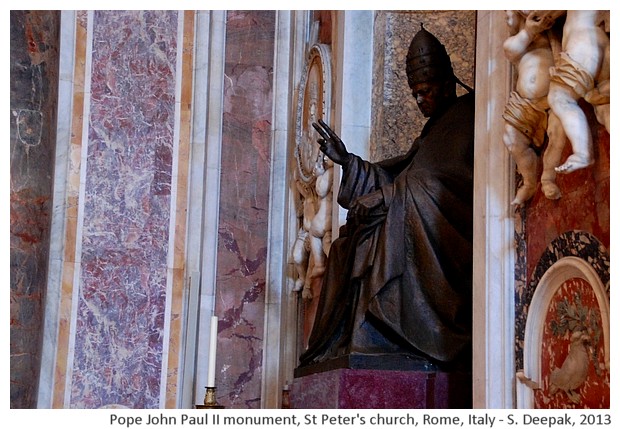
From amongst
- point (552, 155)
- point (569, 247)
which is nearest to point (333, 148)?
point (552, 155)

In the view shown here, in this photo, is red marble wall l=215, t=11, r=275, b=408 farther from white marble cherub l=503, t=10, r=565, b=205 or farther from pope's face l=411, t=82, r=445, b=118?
white marble cherub l=503, t=10, r=565, b=205

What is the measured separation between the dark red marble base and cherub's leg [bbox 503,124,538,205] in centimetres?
104

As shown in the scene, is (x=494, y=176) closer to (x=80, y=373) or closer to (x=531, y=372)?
(x=531, y=372)

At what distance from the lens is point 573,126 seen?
4.42 metres

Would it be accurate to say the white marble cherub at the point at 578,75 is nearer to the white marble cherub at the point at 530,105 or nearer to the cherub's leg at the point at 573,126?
the cherub's leg at the point at 573,126

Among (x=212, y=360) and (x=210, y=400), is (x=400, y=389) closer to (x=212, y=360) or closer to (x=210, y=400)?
(x=210, y=400)

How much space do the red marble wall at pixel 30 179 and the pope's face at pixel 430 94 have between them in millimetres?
4674

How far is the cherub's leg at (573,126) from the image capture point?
172 inches

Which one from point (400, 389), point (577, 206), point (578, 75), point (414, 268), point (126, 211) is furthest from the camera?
point (126, 211)

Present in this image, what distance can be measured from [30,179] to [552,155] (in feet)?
21.1

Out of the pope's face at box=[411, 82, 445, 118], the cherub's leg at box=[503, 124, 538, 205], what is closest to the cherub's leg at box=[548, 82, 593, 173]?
the cherub's leg at box=[503, 124, 538, 205]

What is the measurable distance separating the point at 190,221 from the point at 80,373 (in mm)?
1673

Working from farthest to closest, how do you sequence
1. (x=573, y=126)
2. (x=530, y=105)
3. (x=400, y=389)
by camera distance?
(x=400, y=389), (x=530, y=105), (x=573, y=126)
